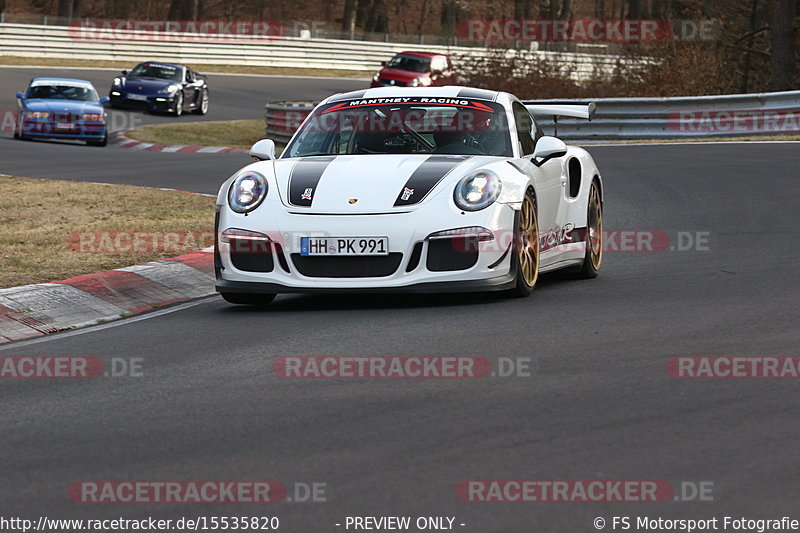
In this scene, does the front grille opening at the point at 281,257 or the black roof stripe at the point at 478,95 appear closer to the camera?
the front grille opening at the point at 281,257

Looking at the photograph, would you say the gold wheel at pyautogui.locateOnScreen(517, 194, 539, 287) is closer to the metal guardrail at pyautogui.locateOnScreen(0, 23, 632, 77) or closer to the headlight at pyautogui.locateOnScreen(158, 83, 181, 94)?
the headlight at pyautogui.locateOnScreen(158, 83, 181, 94)

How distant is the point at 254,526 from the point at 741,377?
9.10ft

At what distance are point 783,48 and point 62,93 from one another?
15203 mm

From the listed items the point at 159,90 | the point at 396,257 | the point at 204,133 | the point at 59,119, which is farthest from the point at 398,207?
Result: the point at 159,90

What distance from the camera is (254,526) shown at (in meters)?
4.20

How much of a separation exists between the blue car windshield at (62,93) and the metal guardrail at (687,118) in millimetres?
8701

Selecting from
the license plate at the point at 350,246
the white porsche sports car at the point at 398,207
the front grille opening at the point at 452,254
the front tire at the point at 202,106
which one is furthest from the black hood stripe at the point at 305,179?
the front tire at the point at 202,106

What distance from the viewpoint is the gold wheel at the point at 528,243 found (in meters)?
8.82

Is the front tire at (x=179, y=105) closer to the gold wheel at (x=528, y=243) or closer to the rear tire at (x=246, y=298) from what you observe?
the rear tire at (x=246, y=298)

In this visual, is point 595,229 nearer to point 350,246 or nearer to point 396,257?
point 396,257

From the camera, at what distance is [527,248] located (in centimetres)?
894

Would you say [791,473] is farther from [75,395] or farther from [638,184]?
[638,184]

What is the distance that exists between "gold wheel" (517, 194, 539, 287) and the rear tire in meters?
1.63

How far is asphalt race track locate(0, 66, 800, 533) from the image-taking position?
4.48 meters
